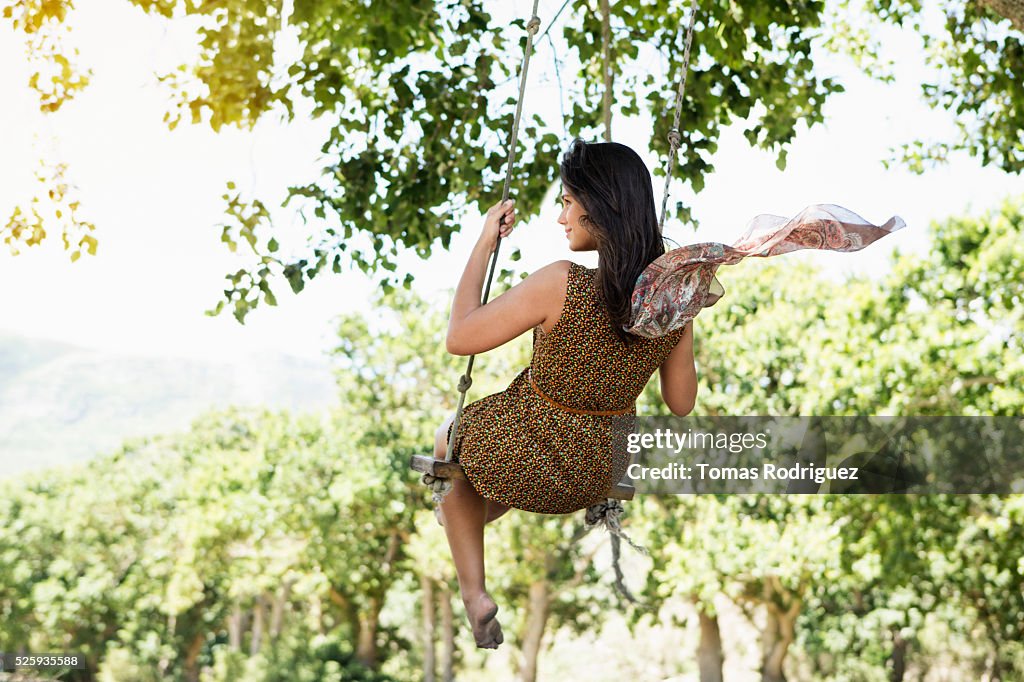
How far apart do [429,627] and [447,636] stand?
0.57m

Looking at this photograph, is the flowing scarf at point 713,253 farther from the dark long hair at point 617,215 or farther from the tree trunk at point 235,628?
the tree trunk at point 235,628

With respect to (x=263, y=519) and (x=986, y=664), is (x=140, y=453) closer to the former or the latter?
(x=263, y=519)

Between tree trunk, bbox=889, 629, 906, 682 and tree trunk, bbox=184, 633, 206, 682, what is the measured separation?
50.5ft

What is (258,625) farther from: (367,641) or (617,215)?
(617,215)

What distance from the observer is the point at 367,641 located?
23984mm

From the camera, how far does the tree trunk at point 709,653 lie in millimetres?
18906

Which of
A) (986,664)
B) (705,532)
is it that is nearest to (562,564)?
(705,532)

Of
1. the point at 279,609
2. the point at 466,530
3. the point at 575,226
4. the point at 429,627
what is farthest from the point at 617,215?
the point at 279,609

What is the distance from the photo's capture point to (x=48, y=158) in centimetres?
597

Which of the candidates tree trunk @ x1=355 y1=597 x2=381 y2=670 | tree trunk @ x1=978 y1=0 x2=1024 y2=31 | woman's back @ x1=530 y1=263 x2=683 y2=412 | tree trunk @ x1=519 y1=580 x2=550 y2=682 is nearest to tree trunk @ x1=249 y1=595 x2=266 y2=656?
tree trunk @ x1=355 y1=597 x2=381 y2=670

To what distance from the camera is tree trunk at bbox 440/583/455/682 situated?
854 inches

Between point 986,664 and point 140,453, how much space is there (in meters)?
21.0

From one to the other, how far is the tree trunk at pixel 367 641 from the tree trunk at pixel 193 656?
13.7 feet

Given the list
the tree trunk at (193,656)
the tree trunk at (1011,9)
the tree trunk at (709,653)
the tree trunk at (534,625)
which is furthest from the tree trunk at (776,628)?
the tree trunk at (1011,9)
